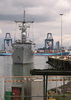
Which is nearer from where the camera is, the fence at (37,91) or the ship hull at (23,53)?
the fence at (37,91)

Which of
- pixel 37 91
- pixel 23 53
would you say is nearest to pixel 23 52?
pixel 23 53

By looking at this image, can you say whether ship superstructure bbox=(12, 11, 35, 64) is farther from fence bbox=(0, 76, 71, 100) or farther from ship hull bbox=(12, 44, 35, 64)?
fence bbox=(0, 76, 71, 100)

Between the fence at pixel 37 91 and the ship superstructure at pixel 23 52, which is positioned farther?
the ship superstructure at pixel 23 52

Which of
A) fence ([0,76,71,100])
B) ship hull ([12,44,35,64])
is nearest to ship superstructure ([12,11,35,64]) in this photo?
ship hull ([12,44,35,64])

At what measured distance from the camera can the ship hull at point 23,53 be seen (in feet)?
187

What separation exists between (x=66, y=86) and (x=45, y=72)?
1424mm

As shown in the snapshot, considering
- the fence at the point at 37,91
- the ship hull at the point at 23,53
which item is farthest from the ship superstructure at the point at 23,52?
the fence at the point at 37,91

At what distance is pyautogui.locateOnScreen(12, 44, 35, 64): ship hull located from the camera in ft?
187

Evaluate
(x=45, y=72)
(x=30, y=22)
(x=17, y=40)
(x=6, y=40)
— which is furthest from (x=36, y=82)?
(x=6, y=40)

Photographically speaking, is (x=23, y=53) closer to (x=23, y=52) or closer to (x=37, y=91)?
(x=23, y=52)

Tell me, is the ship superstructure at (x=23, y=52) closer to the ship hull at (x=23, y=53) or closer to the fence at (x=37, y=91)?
the ship hull at (x=23, y=53)

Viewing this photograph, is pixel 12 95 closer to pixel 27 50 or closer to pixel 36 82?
pixel 36 82

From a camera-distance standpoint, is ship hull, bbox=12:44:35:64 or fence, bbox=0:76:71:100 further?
ship hull, bbox=12:44:35:64

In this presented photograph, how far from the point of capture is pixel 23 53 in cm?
5681
